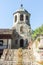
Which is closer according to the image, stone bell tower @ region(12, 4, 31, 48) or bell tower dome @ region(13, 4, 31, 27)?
stone bell tower @ region(12, 4, 31, 48)

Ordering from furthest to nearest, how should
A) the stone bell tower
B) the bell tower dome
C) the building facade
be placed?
the bell tower dome, the stone bell tower, the building facade

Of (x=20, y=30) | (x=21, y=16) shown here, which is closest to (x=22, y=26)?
(x=20, y=30)

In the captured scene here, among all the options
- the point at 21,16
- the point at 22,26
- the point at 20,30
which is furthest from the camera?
the point at 21,16

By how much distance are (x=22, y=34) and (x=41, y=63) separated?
21.1 meters

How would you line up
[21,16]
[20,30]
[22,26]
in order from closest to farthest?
[20,30] → [22,26] → [21,16]

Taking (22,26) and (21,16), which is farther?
(21,16)

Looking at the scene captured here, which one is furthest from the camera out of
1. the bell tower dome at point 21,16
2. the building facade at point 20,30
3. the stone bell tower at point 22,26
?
the bell tower dome at point 21,16

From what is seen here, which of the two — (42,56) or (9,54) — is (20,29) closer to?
(9,54)

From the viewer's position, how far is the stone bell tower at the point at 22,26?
41000 millimetres

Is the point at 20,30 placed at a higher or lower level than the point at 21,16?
lower

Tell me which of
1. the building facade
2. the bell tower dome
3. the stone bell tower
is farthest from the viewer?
the bell tower dome

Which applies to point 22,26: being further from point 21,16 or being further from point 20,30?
point 21,16

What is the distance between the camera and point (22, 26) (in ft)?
137

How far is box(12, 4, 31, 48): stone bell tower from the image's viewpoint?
41000 millimetres
